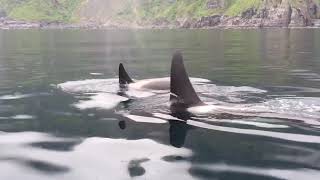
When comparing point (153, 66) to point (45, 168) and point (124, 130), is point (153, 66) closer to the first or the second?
point (124, 130)

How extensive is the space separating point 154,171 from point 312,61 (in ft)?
134

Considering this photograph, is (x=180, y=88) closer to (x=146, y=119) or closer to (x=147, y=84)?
(x=146, y=119)

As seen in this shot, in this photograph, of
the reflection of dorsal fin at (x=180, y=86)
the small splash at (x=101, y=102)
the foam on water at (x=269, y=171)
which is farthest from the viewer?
the small splash at (x=101, y=102)

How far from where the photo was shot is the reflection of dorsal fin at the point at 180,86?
2105 cm

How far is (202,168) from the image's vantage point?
14.2m

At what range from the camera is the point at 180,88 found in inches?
835

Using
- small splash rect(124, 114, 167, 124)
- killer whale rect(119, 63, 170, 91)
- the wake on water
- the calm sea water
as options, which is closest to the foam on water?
the calm sea water

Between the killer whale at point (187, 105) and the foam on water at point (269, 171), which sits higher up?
the killer whale at point (187, 105)

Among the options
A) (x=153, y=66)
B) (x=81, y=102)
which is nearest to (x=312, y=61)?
(x=153, y=66)

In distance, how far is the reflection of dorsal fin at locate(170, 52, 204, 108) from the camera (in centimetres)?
2105

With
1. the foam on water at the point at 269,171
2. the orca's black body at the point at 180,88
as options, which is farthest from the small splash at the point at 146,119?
the foam on water at the point at 269,171

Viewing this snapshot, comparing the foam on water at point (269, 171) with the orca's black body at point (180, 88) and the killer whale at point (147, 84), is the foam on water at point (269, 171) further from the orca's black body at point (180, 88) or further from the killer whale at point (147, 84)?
the killer whale at point (147, 84)

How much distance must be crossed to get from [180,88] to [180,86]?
82 millimetres

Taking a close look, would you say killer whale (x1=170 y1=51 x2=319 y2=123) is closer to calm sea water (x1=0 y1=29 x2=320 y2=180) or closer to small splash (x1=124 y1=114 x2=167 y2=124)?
calm sea water (x1=0 y1=29 x2=320 y2=180)
